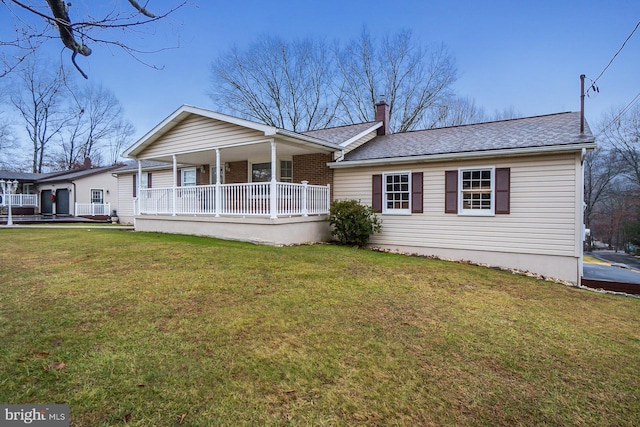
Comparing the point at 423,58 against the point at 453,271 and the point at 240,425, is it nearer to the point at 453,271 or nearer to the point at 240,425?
the point at 453,271

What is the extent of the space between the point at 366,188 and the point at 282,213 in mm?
3054

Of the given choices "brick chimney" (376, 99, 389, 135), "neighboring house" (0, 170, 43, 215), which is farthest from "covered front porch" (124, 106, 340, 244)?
"neighboring house" (0, 170, 43, 215)

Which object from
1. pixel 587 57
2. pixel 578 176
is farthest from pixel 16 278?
pixel 587 57

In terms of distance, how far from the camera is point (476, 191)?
9.69m

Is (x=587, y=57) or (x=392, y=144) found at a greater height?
(x=587, y=57)

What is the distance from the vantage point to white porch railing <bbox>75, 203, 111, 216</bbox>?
22.8 meters

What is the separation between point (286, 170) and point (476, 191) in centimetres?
674

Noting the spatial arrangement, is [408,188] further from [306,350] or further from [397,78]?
[397,78]

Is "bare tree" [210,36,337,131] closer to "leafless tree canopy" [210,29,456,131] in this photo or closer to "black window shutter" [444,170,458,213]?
"leafless tree canopy" [210,29,456,131]

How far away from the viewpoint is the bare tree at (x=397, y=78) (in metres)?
27.0

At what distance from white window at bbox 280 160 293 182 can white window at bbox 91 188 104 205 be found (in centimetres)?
1744

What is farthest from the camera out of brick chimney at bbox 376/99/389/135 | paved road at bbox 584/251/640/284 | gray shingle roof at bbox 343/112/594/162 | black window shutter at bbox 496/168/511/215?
brick chimney at bbox 376/99/389/135

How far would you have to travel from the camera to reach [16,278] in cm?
564

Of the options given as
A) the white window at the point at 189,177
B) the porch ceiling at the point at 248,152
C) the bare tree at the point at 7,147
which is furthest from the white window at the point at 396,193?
the bare tree at the point at 7,147
